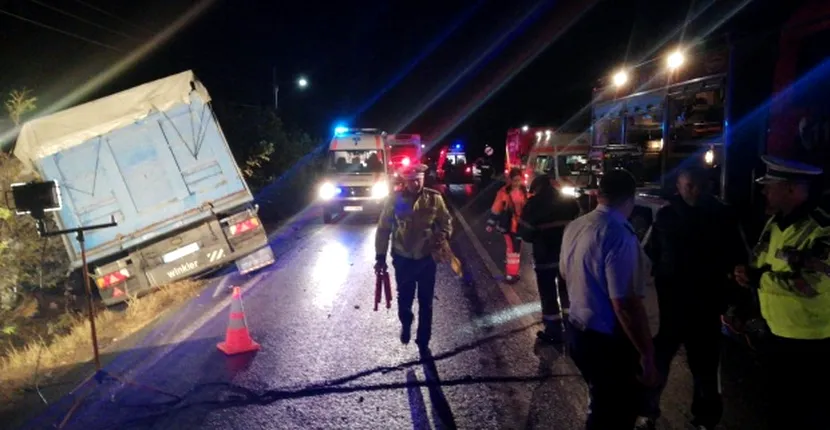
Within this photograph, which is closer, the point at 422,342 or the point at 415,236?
the point at 415,236

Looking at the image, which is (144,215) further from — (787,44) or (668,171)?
(787,44)

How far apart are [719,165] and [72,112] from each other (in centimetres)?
799

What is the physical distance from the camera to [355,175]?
699 inches

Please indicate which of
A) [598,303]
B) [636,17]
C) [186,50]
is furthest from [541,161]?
[636,17]

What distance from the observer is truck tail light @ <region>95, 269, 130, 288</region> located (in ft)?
29.5

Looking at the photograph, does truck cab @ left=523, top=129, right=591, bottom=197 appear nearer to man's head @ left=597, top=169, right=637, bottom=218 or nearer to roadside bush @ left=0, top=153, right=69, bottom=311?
roadside bush @ left=0, top=153, right=69, bottom=311

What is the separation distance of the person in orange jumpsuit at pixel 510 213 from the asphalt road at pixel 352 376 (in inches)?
16.7

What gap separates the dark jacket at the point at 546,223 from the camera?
627cm

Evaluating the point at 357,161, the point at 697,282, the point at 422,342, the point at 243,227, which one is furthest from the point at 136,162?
the point at 357,161

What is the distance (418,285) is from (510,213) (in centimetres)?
292

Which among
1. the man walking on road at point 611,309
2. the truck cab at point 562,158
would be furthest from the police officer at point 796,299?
the truck cab at point 562,158

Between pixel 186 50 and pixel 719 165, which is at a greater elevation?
pixel 186 50

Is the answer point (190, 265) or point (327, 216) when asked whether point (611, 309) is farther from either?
point (327, 216)

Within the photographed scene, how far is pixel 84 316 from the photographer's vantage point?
30.9ft
